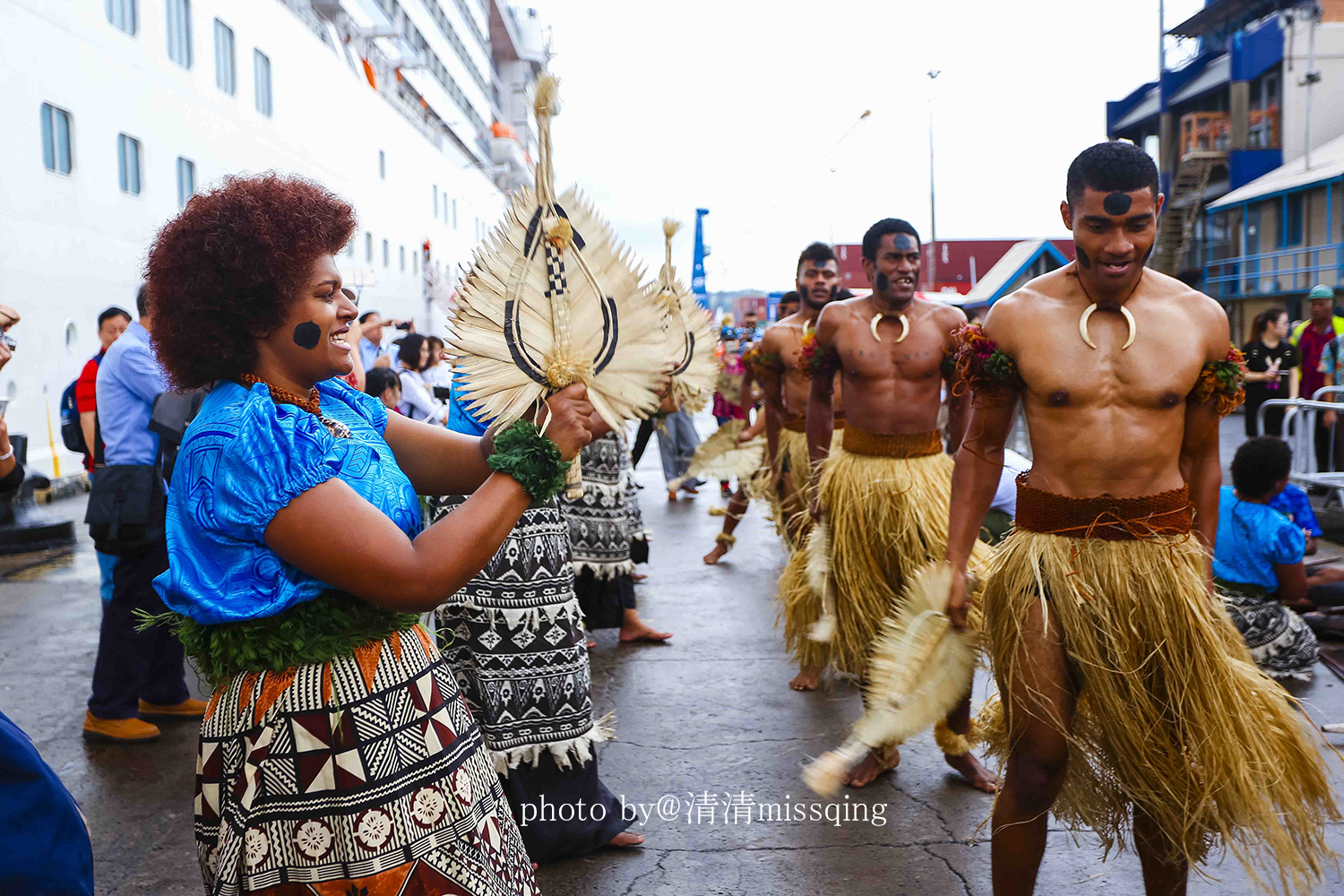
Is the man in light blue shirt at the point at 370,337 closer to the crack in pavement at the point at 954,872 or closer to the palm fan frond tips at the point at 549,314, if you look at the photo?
the crack in pavement at the point at 954,872

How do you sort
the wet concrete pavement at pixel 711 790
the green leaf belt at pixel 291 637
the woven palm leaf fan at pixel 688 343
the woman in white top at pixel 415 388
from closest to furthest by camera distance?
the green leaf belt at pixel 291 637, the wet concrete pavement at pixel 711 790, the woven palm leaf fan at pixel 688 343, the woman in white top at pixel 415 388

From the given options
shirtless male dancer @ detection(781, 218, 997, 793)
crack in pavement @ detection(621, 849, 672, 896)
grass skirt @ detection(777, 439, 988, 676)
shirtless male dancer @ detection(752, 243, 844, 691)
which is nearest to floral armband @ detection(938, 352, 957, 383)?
shirtless male dancer @ detection(781, 218, 997, 793)

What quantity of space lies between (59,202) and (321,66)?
49.0 ft

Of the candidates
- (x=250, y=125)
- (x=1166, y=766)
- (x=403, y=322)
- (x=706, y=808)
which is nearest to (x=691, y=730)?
(x=706, y=808)

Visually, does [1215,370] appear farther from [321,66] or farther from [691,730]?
[321,66]

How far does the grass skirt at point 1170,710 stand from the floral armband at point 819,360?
6.83 ft

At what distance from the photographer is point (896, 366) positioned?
4582mm

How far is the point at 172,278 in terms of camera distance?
1.81 meters

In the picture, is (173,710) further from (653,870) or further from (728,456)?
(728,456)

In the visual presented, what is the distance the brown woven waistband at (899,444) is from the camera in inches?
180

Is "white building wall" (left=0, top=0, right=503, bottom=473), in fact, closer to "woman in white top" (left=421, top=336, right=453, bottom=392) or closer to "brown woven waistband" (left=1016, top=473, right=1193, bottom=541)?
"woman in white top" (left=421, top=336, right=453, bottom=392)

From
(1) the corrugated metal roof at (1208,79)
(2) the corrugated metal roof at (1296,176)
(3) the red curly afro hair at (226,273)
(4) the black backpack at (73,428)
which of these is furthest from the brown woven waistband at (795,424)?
(1) the corrugated metal roof at (1208,79)

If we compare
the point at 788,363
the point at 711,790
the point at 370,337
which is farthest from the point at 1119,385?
the point at 370,337

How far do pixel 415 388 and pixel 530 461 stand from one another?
592cm
